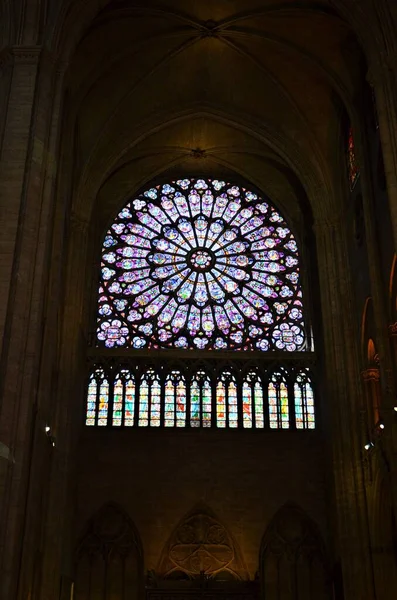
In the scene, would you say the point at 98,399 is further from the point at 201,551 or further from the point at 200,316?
the point at 201,551

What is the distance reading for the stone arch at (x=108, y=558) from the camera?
16.0 metres

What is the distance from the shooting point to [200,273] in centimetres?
1997

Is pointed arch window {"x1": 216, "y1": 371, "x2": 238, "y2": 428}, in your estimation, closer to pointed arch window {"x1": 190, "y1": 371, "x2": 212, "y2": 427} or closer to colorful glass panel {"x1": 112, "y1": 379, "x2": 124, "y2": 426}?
pointed arch window {"x1": 190, "y1": 371, "x2": 212, "y2": 427}

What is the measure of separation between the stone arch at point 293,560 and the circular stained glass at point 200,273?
4174 millimetres
